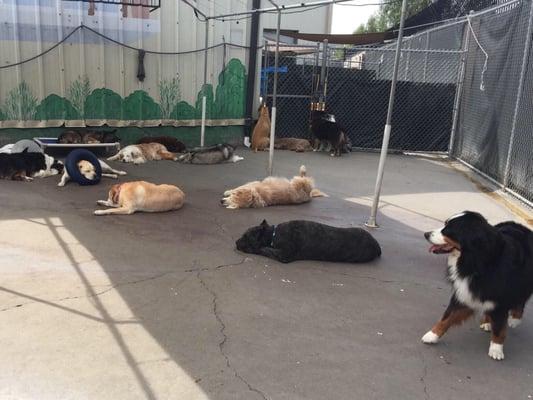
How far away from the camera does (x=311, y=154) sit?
11500mm

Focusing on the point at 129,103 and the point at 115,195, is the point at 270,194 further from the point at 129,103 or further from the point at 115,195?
the point at 129,103

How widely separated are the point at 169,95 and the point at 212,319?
27.6ft

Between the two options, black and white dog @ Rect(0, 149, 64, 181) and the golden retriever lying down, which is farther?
black and white dog @ Rect(0, 149, 64, 181)

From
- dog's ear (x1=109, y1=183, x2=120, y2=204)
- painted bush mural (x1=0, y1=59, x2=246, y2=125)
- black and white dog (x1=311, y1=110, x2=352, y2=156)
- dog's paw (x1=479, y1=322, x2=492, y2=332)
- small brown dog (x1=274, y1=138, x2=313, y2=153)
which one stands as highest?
painted bush mural (x1=0, y1=59, x2=246, y2=125)

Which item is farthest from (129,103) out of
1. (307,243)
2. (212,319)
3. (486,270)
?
(486,270)

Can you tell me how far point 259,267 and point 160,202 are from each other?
2.07 meters

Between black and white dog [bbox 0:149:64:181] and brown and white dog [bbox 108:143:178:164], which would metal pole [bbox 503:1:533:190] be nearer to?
brown and white dog [bbox 108:143:178:164]

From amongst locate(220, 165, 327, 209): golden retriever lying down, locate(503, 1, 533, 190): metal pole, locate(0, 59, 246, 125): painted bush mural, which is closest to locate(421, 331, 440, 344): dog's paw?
locate(220, 165, 327, 209): golden retriever lying down

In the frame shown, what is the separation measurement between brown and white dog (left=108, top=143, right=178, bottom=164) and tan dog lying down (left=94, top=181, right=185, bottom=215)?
3.19 meters

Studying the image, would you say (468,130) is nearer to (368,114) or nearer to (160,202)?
(368,114)

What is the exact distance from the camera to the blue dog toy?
7.02 meters

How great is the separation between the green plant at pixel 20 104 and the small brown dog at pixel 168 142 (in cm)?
216

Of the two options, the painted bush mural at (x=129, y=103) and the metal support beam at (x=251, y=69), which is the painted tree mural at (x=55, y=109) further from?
the metal support beam at (x=251, y=69)

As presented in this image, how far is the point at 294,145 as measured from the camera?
1188 cm
